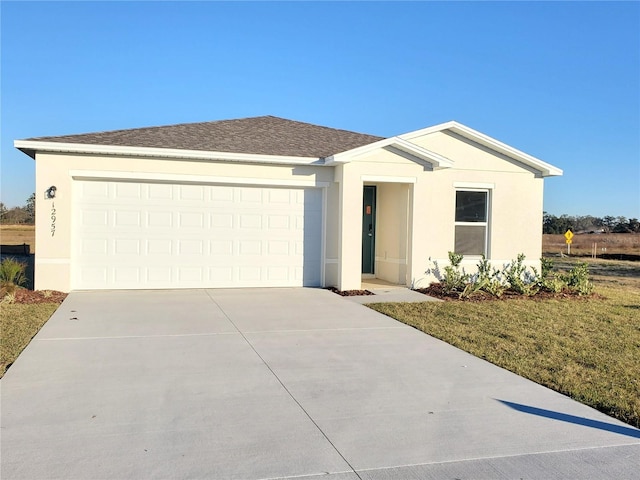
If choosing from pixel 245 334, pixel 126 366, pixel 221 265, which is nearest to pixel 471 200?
pixel 221 265

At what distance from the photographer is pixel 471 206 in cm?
1464

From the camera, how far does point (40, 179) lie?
1203 cm

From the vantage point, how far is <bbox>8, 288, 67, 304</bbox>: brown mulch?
10930 millimetres

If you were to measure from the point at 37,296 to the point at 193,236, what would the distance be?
3.42 m

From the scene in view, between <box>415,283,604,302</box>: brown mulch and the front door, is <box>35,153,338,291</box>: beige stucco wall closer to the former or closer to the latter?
the front door

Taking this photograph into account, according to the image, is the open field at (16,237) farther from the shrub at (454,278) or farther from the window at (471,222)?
the shrub at (454,278)

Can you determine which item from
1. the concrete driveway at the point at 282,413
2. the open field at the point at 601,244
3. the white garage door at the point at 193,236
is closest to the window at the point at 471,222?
the white garage door at the point at 193,236

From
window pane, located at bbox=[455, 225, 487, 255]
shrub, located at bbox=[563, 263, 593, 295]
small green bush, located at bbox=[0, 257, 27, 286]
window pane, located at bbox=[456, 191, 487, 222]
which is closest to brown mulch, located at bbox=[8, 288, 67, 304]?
small green bush, located at bbox=[0, 257, 27, 286]

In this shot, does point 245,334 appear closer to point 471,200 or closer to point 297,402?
point 297,402

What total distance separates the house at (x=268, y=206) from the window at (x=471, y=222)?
3cm

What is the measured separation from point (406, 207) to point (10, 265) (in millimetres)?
9076

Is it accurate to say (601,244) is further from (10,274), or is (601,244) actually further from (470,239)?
(10,274)

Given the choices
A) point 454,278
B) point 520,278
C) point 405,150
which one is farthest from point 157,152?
point 520,278

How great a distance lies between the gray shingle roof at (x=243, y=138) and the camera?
507 inches
